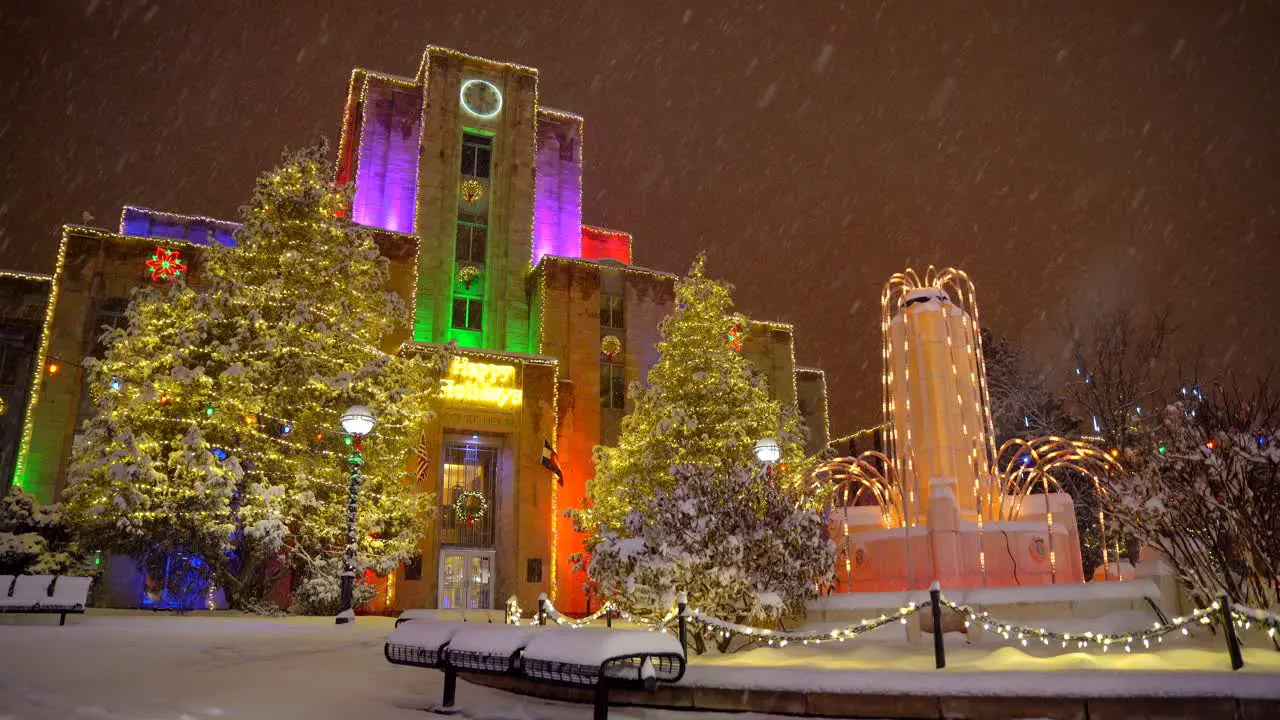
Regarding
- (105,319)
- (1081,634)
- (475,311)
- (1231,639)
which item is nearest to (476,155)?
(475,311)

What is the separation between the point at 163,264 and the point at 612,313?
63.4 ft

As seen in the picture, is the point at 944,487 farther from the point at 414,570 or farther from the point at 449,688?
the point at 414,570

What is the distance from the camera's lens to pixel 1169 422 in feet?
43.5

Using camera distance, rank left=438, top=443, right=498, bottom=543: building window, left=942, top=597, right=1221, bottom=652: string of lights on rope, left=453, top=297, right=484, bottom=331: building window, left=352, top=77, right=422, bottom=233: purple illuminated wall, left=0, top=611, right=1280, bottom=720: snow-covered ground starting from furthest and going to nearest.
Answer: left=352, top=77, right=422, bottom=233: purple illuminated wall, left=453, top=297, right=484, bottom=331: building window, left=438, top=443, right=498, bottom=543: building window, left=942, top=597, right=1221, bottom=652: string of lights on rope, left=0, top=611, right=1280, bottom=720: snow-covered ground

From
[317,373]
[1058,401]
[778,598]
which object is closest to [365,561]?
[317,373]

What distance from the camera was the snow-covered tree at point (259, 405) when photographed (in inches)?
797

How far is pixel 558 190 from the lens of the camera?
45.8 meters

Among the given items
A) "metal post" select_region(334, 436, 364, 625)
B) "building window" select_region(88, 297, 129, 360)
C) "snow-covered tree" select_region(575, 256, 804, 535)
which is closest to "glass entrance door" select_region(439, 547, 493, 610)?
"snow-covered tree" select_region(575, 256, 804, 535)

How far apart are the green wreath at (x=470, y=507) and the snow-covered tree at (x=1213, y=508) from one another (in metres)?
25.9

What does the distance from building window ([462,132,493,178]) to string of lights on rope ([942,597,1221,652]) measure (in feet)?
123

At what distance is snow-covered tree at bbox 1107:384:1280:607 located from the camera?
11867mm

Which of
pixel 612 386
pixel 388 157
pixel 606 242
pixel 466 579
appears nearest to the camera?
pixel 466 579

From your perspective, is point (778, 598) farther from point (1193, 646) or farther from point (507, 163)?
point (507, 163)

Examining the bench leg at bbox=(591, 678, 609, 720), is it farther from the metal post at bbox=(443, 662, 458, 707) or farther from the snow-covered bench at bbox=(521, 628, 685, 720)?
the metal post at bbox=(443, 662, 458, 707)
